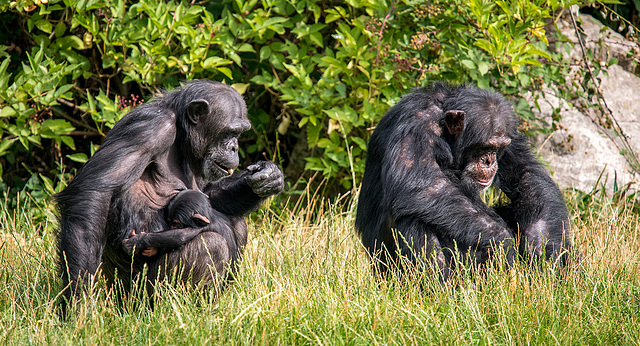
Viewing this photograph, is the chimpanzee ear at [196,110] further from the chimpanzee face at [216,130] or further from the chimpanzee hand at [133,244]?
the chimpanzee hand at [133,244]

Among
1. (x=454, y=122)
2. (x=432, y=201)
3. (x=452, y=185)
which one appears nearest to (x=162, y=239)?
(x=432, y=201)

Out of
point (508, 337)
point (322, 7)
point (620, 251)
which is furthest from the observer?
point (322, 7)

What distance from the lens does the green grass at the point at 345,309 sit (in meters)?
3.54

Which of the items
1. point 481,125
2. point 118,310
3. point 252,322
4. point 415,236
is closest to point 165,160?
point 118,310

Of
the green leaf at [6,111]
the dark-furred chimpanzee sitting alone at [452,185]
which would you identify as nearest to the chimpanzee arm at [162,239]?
the dark-furred chimpanzee sitting alone at [452,185]

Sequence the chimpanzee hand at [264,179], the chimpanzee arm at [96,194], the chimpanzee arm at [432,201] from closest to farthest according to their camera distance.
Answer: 1. the chimpanzee arm at [96,194]
2. the chimpanzee arm at [432,201]
3. the chimpanzee hand at [264,179]

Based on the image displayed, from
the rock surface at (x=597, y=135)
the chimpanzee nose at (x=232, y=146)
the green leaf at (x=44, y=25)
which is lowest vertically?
the rock surface at (x=597, y=135)

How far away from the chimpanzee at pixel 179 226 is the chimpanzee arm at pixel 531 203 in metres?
2.07

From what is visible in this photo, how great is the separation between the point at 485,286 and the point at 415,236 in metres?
0.53

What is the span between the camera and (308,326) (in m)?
3.59

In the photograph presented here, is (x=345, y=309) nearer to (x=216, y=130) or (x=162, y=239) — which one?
(x=162, y=239)

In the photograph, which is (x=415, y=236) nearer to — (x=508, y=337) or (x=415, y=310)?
(x=415, y=310)

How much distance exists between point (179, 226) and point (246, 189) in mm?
660

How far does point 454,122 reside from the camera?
4684 mm
